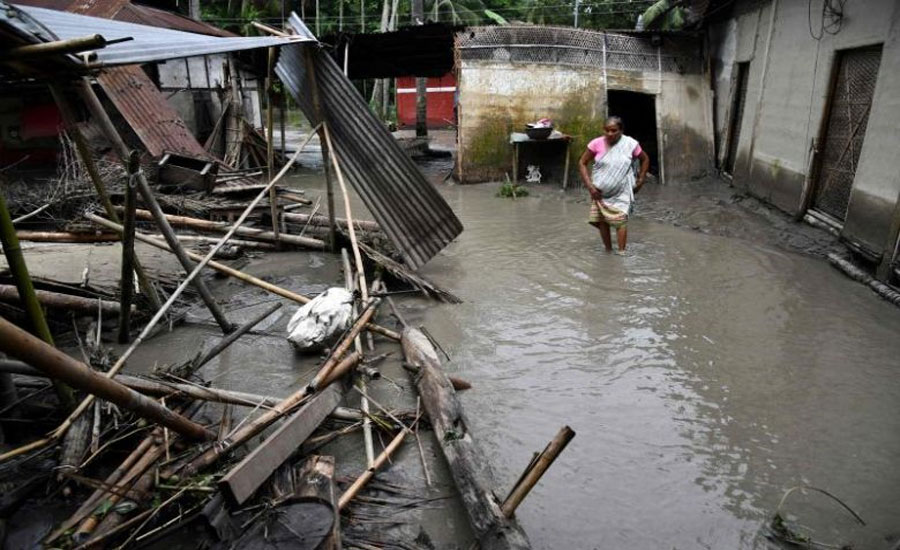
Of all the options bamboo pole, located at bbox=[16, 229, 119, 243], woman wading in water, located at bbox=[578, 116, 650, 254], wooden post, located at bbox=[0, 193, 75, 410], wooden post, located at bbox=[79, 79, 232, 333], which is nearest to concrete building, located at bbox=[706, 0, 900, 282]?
woman wading in water, located at bbox=[578, 116, 650, 254]

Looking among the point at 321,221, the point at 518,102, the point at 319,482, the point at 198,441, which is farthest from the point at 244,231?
the point at 518,102

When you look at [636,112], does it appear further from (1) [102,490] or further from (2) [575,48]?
(1) [102,490]

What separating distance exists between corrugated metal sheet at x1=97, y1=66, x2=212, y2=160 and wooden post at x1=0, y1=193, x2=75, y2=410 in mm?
6432

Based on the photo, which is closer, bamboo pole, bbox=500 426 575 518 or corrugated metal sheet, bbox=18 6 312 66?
bamboo pole, bbox=500 426 575 518

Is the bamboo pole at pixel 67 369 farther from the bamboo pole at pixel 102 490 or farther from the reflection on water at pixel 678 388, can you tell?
the reflection on water at pixel 678 388

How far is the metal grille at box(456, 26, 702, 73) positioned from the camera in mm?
11344

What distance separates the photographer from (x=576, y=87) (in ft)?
38.2

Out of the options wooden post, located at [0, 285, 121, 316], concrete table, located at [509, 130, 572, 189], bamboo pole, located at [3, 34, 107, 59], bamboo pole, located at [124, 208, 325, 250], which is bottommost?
wooden post, located at [0, 285, 121, 316]

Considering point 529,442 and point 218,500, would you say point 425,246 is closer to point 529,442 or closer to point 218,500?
point 529,442

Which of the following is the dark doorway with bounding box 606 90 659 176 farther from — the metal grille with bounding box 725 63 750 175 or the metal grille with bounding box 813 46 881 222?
the metal grille with bounding box 813 46 881 222

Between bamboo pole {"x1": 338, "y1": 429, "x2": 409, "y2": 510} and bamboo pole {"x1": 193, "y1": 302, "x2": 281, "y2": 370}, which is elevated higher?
bamboo pole {"x1": 193, "y1": 302, "x2": 281, "y2": 370}

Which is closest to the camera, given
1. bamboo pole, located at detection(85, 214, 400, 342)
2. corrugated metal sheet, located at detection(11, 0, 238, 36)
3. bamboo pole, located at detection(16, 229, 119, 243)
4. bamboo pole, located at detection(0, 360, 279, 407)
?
bamboo pole, located at detection(0, 360, 279, 407)

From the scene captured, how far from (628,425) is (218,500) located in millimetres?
2437

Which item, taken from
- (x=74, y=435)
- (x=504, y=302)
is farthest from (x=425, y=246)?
(x=74, y=435)
